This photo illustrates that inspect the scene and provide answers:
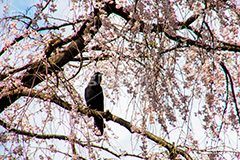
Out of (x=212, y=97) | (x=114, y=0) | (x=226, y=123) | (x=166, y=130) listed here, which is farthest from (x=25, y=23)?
(x=226, y=123)

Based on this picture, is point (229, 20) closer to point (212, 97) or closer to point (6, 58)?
point (212, 97)

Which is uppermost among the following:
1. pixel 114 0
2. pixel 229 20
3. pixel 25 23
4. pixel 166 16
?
pixel 114 0

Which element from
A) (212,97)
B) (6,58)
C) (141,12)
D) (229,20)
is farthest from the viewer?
(6,58)

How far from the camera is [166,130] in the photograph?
83.2 inches

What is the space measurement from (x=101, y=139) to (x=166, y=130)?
1.06 meters

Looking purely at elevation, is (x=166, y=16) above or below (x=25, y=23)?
below

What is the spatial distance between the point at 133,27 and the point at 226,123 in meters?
1.26

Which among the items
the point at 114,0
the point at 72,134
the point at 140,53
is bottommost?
the point at 72,134

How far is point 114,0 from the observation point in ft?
8.39

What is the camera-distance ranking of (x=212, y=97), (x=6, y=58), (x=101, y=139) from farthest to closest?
(x=101, y=139), (x=6, y=58), (x=212, y=97)

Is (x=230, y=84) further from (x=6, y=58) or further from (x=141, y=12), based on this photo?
(x=6, y=58)

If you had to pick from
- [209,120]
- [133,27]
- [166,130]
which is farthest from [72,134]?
[209,120]

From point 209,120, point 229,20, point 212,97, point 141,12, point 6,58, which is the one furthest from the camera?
point 6,58

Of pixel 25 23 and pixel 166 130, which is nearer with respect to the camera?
pixel 166 130
